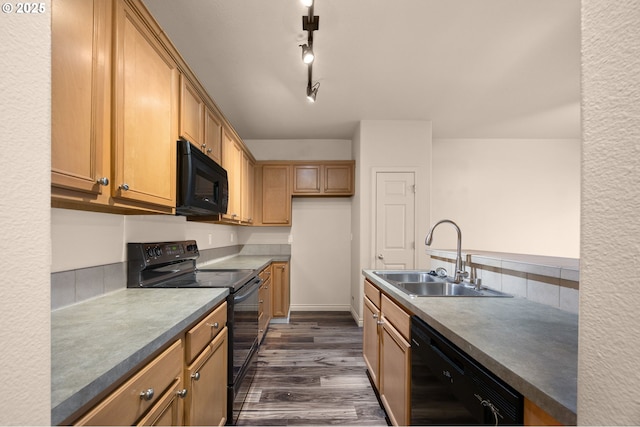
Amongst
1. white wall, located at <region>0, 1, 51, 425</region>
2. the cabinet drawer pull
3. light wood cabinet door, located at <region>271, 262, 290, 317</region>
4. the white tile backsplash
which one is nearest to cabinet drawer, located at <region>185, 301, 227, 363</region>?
the cabinet drawer pull

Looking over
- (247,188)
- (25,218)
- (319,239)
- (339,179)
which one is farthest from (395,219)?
(25,218)

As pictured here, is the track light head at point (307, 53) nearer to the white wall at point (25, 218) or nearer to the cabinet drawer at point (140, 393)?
the white wall at point (25, 218)

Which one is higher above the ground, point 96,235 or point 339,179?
point 339,179

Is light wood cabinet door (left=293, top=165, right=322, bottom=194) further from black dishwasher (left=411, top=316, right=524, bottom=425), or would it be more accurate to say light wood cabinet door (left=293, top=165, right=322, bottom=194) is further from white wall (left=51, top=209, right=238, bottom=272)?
black dishwasher (left=411, top=316, right=524, bottom=425)

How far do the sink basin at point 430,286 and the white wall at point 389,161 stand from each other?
1.43 m

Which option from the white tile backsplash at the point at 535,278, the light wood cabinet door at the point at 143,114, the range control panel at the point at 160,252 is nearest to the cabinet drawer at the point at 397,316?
the white tile backsplash at the point at 535,278

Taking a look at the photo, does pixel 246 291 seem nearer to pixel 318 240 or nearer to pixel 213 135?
pixel 213 135

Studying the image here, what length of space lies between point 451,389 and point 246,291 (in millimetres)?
1437

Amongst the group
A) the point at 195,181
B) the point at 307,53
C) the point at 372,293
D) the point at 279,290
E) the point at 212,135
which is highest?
the point at 307,53

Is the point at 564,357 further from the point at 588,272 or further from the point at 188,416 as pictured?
the point at 188,416

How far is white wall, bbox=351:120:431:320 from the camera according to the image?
12.3ft

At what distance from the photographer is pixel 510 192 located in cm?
470

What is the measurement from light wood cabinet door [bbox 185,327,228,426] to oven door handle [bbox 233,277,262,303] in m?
0.22

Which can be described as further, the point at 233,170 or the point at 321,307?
the point at 321,307
